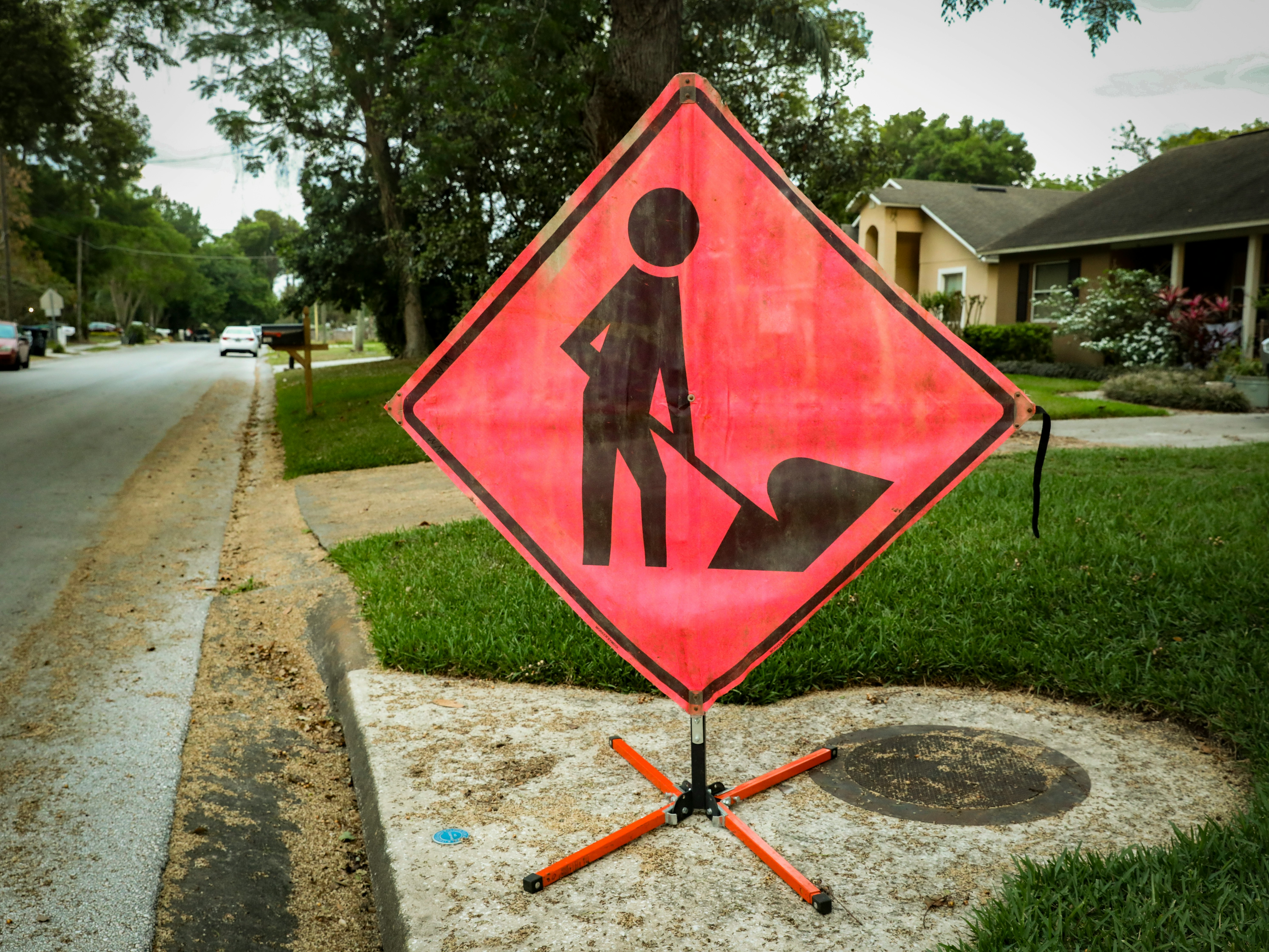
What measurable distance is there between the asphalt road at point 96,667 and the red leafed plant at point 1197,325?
16.4 m

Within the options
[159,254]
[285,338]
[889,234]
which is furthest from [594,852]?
[159,254]

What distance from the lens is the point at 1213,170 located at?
71.5 ft

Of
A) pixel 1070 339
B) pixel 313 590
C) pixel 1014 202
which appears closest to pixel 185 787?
pixel 313 590

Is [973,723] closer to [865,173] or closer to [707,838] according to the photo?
[707,838]

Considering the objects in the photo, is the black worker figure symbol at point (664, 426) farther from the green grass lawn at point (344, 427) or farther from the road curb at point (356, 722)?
the green grass lawn at point (344, 427)

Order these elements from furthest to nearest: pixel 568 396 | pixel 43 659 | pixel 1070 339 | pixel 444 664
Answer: pixel 1070 339
pixel 43 659
pixel 444 664
pixel 568 396

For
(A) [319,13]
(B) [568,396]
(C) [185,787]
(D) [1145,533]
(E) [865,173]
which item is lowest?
(C) [185,787]

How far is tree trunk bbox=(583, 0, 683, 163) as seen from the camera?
983 centimetres

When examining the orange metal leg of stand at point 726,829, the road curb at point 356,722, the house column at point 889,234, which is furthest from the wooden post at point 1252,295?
the orange metal leg of stand at point 726,829

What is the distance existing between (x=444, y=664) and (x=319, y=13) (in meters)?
15.6

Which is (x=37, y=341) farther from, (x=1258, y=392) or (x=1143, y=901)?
(x=1143, y=901)

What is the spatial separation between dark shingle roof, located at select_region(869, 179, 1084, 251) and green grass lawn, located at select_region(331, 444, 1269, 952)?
22580 mm

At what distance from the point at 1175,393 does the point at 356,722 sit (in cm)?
1463

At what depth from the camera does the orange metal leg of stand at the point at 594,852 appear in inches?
107
